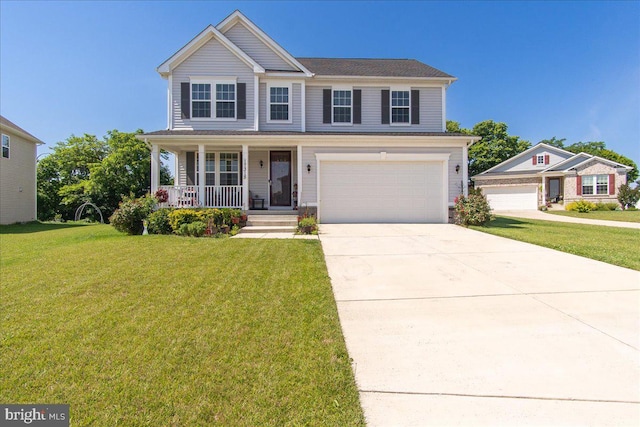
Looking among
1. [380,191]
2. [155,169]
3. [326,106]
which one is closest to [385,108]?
[326,106]

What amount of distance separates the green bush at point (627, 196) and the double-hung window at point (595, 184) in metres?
0.99

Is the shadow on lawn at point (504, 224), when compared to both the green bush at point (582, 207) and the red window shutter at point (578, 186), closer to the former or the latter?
the green bush at point (582, 207)

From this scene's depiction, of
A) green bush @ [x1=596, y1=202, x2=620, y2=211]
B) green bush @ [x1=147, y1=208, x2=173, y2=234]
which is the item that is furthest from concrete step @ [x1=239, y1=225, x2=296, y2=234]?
green bush @ [x1=596, y1=202, x2=620, y2=211]

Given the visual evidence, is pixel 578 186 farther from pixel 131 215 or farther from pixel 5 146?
pixel 5 146

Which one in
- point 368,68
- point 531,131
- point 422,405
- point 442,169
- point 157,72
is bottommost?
point 422,405

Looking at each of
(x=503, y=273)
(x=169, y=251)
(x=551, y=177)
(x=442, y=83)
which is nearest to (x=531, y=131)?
(x=551, y=177)

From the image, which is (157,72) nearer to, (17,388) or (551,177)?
(17,388)

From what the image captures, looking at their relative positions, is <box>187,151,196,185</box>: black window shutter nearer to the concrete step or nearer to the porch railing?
the porch railing

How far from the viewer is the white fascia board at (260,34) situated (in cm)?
1266

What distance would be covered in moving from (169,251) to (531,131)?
45.7 meters

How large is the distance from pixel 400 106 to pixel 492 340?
40.8 feet

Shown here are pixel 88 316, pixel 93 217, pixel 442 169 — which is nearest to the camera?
pixel 88 316

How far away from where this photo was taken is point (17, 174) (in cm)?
1655

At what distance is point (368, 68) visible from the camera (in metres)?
14.1
